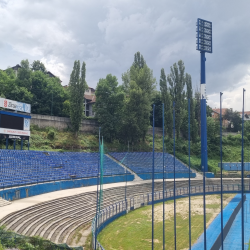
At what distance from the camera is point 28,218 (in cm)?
1627

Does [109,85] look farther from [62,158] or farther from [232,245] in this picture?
[232,245]

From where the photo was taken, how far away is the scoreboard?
26281 millimetres

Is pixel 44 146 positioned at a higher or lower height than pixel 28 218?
higher

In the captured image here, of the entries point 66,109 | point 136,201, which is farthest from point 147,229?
point 66,109

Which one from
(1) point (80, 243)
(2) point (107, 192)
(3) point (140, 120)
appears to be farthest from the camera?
(3) point (140, 120)

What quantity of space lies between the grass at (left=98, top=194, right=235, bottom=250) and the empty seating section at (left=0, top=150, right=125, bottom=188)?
857cm

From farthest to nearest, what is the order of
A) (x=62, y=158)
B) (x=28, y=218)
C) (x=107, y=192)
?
(x=62, y=158) → (x=107, y=192) → (x=28, y=218)

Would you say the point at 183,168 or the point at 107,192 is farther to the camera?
the point at 183,168

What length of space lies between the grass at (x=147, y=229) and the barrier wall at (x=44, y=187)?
709 cm

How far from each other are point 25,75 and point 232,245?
3924cm

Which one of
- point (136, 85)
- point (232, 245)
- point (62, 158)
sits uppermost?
point (136, 85)

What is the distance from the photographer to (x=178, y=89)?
160 feet

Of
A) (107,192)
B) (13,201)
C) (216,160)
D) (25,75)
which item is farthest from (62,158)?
(216,160)

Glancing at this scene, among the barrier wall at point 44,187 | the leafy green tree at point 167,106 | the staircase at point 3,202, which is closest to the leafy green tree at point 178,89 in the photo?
the leafy green tree at point 167,106
